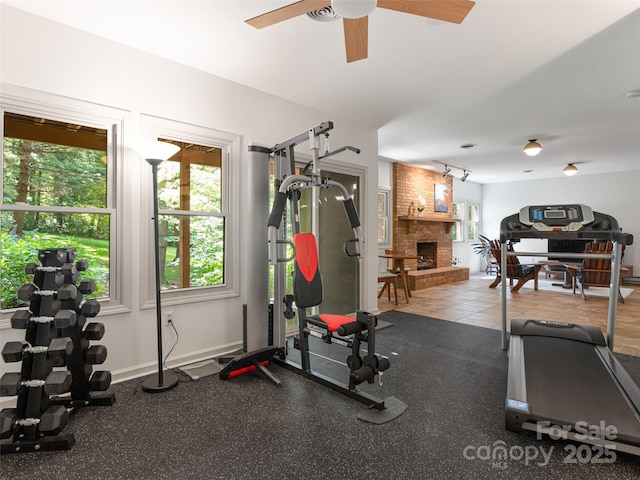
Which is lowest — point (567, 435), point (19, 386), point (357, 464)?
point (357, 464)

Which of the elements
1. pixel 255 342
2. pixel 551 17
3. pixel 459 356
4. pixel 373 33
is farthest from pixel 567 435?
pixel 373 33

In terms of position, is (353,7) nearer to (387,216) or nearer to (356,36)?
→ (356,36)

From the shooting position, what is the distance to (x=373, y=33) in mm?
2551

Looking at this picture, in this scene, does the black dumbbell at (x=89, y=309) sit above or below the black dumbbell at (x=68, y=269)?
below

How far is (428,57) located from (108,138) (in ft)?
8.89

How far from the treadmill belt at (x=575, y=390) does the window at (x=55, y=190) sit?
9.97 feet

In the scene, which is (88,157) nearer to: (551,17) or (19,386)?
(19,386)

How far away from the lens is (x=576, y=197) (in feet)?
28.6

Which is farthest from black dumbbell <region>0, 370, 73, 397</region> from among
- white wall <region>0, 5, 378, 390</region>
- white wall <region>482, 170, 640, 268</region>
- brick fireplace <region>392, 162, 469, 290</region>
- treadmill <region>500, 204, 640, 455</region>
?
white wall <region>482, 170, 640, 268</region>

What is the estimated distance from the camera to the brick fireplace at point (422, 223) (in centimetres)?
741

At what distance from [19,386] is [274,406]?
139 cm

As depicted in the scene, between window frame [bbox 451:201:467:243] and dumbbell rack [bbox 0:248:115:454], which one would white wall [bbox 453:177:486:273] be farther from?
dumbbell rack [bbox 0:248:115:454]

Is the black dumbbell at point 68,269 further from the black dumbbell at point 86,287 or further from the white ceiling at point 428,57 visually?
the white ceiling at point 428,57

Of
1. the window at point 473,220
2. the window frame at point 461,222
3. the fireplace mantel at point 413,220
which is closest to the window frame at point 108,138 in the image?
the fireplace mantel at point 413,220
